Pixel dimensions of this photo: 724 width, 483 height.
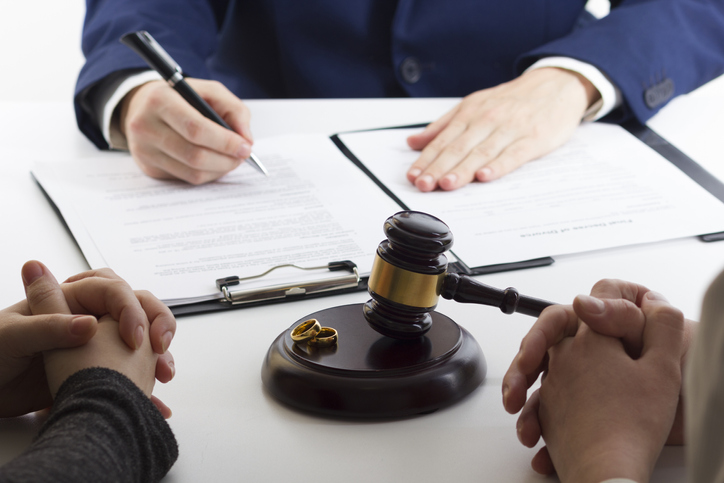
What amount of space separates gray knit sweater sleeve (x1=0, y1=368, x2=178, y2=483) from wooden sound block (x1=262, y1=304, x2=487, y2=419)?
0.13m

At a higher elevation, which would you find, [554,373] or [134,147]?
[554,373]

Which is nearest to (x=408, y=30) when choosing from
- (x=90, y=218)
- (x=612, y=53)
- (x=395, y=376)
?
(x=612, y=53)

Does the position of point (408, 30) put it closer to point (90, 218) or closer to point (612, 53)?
point (612, 53)

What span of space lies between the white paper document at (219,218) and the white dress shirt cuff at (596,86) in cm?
55

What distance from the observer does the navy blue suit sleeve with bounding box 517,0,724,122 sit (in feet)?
4.95

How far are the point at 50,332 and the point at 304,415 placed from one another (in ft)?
0.76

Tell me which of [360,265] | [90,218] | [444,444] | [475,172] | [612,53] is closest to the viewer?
[444,444]

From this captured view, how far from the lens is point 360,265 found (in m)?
0.92

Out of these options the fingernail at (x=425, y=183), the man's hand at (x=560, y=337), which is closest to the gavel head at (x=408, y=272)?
the man's hand at (x=560, y=337)

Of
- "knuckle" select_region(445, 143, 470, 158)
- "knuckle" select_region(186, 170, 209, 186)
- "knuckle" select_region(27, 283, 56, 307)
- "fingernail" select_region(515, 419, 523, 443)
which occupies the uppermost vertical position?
"knuckle" select_region(27, 283, 56, 307)

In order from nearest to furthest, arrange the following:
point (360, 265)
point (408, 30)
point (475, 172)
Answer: point (360, 265) → point (475, 172) → point (408, 30)

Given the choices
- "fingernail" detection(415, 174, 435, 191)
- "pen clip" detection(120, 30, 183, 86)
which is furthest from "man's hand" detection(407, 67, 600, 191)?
"pen clip" detection(120, 30, 183, 86)

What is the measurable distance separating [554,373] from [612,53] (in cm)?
110

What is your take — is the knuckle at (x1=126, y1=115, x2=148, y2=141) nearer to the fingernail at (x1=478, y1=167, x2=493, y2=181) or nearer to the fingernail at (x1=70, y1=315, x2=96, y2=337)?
the fingernail at (x1=478, y1=167, x2=493, y2=181)
